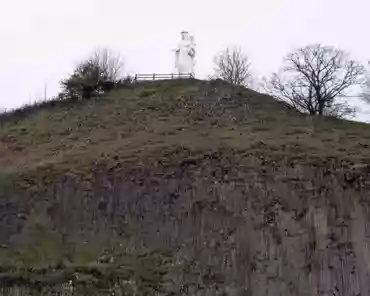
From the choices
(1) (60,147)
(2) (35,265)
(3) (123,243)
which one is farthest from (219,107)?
(2) (35,265)

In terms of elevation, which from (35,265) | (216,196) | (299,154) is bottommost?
(35,265)

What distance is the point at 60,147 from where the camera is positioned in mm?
31641

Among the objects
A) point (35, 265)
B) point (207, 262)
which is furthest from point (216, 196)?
point (35, 265)

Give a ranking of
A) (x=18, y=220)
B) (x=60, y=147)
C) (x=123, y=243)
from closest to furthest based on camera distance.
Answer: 1. (x=123, y=243)
2. (x=18, y=220)
3. (x=60, y=147)

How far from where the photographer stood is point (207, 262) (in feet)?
66.9

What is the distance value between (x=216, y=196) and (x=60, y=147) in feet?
37.2

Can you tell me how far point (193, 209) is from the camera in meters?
23.0

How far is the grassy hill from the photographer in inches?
761

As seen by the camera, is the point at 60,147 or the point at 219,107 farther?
the point at 219,107

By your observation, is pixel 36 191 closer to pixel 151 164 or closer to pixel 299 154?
pixel 151 164

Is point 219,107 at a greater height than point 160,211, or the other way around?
point 219,107

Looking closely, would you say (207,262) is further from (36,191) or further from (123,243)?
(36,191)

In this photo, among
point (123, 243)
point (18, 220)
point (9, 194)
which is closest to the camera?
point (123, 243)

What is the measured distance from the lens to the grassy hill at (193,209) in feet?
63.4
